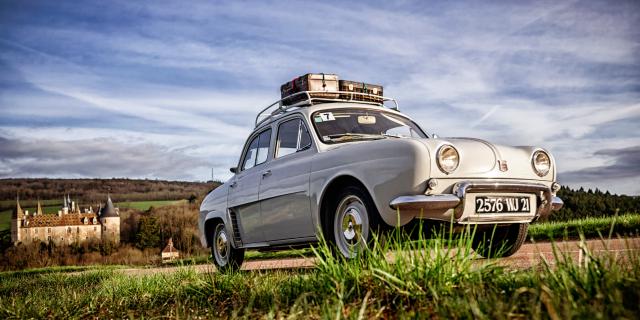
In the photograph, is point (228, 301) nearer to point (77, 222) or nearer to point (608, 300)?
point (608, 300)

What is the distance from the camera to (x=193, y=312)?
160 inches

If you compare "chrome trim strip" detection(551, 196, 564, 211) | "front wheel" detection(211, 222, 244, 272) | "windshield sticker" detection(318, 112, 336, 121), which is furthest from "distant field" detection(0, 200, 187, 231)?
"chrome trim strip" detection(551, 196, 564, 211)

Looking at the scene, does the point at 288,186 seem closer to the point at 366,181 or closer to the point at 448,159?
the point at 366,181

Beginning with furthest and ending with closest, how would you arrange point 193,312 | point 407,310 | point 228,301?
point 228,301 < point 193,312 < point 407,310

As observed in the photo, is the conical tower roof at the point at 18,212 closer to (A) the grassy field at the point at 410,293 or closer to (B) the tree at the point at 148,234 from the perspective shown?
(B) the tree at the point at 148,234

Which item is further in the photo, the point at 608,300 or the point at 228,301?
the point at 228,301

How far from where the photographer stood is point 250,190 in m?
7.36

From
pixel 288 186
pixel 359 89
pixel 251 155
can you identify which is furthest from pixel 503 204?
pixel 251 155

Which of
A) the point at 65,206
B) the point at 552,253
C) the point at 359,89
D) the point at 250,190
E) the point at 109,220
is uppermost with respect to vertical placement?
the point at 65,206

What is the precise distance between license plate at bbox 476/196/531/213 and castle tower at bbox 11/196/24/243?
117240mm

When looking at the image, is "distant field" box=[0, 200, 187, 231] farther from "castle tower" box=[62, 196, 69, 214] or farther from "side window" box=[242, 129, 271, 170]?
"side window" box=[242, 129, 271, 170]

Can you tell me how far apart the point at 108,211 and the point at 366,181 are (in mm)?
129211

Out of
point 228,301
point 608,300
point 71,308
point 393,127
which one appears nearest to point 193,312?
point 228,301

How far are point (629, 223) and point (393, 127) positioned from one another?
5.48m
